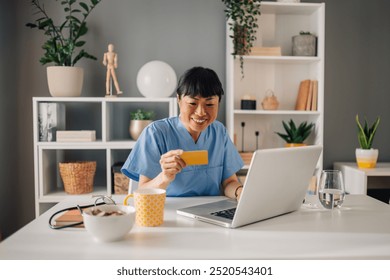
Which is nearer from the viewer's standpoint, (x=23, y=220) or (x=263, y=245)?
(x=263, y=245)

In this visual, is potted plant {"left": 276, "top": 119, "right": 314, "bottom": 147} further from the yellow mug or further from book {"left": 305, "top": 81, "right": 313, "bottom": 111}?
the yellow mug

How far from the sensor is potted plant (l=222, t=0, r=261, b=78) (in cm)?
285

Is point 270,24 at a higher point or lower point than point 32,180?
higher

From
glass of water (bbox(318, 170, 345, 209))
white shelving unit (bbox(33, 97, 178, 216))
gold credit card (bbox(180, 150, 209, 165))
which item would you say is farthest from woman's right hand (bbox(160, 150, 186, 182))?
white shelving unit (bbox(33, 97, 178, 216))

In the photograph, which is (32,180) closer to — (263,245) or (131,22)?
(131,22)

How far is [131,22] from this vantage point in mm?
3199

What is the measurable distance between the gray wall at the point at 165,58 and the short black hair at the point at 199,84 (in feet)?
5.29

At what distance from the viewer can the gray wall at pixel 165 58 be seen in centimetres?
312

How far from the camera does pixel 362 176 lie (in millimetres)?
2785

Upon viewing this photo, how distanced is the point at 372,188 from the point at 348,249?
7.71 ft
